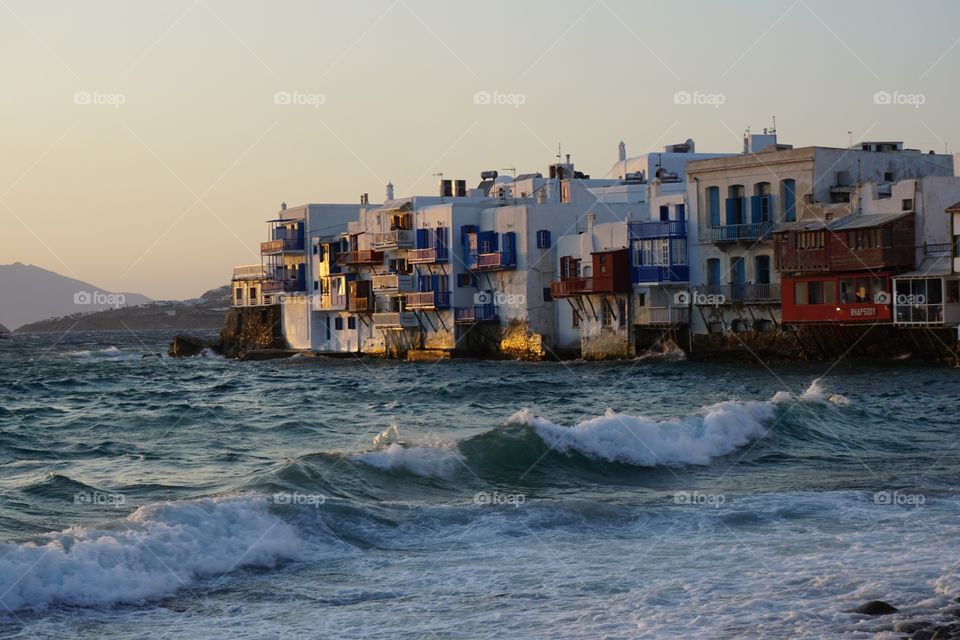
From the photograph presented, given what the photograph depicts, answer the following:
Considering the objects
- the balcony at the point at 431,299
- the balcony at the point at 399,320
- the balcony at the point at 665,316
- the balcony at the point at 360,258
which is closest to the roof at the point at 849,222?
the balcony at the point at 665,316

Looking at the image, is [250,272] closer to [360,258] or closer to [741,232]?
[360,258]

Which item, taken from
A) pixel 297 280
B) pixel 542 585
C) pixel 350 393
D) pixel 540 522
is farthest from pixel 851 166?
pixel 542 585

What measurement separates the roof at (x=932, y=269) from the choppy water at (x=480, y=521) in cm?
1050

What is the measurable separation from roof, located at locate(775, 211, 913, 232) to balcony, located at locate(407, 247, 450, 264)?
19337 millimetres

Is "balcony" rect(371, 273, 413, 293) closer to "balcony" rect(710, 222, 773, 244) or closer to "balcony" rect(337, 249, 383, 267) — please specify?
"balcony" rect(337, 249, 383, 267)

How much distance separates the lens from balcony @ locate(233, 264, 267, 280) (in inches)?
3314

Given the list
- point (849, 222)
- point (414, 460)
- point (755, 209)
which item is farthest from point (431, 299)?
point (414, 460)

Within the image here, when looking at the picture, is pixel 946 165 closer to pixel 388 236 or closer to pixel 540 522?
pixel 388 236

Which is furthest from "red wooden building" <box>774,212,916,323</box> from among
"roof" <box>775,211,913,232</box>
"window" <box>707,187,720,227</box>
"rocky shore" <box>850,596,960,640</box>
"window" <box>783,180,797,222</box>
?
"rocky shore" <box>850,596,960,640</box>

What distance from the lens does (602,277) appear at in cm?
6072

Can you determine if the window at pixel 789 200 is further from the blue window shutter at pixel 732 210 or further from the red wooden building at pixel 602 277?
the red wooden building at pixel 602 277

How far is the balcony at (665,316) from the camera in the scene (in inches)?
2324

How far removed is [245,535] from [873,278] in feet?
120

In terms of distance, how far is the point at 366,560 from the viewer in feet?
56.1
